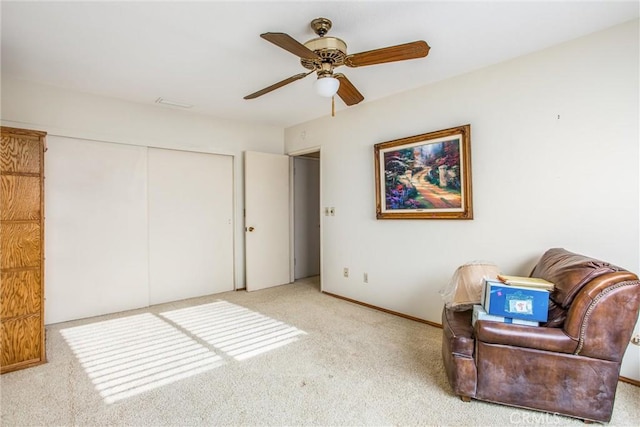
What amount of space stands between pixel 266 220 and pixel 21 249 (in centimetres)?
271

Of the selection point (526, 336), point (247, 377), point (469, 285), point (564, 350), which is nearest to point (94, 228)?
point (247, 377)

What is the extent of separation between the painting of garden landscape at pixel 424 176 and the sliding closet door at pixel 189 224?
2.24m

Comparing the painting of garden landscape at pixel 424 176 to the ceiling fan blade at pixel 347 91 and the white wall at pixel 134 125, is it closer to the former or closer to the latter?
the ceiling fan blade at pixel 347 91

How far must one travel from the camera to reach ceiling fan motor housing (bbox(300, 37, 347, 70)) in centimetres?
213

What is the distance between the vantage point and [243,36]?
7.64 feet

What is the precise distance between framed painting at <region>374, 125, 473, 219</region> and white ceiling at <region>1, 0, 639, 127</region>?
605 mm

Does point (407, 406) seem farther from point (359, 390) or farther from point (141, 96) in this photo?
point (141, 96)

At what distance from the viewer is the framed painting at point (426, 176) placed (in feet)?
9.68

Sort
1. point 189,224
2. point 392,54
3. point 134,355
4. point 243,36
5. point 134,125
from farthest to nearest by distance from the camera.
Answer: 1. point 189,224
2. point 134,125
3. point 134,355
4. point 243,36
5. point 392,54

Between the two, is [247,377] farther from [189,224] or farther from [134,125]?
[134,125]

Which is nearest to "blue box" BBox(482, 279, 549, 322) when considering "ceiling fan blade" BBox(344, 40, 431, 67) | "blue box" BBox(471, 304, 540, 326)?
"blue box" BBox(471, 304, 540, 326)

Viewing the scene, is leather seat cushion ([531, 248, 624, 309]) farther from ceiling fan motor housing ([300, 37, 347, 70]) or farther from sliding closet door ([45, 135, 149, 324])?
sliding closet door ([45, 135, 149, 324])

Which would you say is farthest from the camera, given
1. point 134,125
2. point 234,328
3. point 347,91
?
point 134,125


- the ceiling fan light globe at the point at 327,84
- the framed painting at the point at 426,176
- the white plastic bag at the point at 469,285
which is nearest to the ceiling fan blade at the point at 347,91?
the ceiling fan light globe at the point at 327,84
